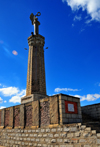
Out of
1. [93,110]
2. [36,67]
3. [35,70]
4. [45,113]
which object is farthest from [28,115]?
[93,110]

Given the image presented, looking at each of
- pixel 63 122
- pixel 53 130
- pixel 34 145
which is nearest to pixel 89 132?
pixel 63 122

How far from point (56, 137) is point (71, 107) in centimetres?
238

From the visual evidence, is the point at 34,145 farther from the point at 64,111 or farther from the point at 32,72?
the point at 32,72

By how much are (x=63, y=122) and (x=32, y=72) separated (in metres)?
8.09

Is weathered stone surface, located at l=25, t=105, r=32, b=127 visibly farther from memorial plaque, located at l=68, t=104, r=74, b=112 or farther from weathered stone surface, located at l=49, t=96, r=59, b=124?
memorial plaque, located at l=68, t=104, r=74, b=112

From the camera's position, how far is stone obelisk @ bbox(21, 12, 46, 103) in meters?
16.0

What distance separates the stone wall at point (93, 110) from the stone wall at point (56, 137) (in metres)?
5.88

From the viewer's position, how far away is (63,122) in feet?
32.3

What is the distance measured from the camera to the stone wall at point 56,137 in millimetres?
8109

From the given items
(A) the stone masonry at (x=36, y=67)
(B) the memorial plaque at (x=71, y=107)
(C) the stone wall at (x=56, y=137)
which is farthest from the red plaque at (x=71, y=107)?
Result: (A) the stone masonry at (x=36, y=67)

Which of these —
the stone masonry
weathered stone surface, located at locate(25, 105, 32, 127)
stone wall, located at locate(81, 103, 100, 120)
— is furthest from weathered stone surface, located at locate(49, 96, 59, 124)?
stone wall, located at locate(81, 103, 100, 120)

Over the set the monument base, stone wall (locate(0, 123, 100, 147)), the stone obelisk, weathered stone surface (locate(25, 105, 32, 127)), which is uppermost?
the stone obelisk

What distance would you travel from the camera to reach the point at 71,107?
10.8 m

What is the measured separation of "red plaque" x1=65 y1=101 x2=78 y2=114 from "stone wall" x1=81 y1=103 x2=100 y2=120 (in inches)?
159
